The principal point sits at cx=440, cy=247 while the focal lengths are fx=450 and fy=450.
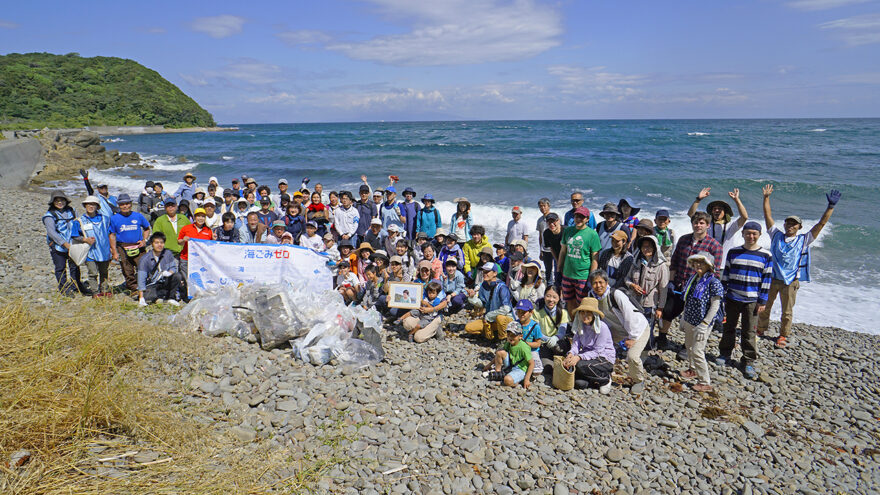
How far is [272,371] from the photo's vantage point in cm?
566

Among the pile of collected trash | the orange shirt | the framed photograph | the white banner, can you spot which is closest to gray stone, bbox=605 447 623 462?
the pile of collected trash

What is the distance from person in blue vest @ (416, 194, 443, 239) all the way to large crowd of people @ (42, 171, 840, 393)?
0.02m

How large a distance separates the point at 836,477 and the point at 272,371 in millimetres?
6176

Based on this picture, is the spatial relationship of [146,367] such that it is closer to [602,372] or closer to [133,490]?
[133,490]

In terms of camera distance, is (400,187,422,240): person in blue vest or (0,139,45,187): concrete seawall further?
(0,139,45,187): concrete seawall

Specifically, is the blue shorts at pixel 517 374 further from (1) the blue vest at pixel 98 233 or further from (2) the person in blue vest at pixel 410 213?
(1) the blue vest at pixel 98 233

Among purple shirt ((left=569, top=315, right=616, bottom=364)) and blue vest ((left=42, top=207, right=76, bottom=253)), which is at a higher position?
blue vest ((left=42, top=207, right=76, bottom=253))

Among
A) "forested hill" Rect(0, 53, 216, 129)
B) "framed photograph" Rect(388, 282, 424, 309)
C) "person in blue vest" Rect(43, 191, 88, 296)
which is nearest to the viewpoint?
"person in blue vest" Rect(43, 191, 88, 296)

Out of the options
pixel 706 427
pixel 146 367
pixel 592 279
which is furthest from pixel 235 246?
pixel 706 427

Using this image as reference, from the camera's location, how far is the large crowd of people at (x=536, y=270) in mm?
5789

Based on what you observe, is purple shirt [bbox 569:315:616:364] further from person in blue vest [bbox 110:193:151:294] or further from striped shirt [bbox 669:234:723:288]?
person in blue vest [bbox 110:193:151:294]

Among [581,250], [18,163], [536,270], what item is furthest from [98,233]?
[18,163]

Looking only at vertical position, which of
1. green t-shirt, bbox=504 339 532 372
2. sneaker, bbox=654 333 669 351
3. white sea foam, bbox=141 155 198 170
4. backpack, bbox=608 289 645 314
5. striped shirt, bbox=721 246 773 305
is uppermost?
white sea foam, bbox=141 155 198 170

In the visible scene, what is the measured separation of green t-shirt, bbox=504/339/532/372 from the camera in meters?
5.79
